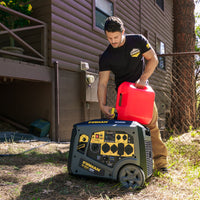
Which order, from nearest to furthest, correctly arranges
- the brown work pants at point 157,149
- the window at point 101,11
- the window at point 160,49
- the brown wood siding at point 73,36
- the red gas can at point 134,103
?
the red gas can at point 134,103
the brown work pants at point 157,149
the brown wood siding at point 73,36
the window at point 101,11
the window at point 160,49

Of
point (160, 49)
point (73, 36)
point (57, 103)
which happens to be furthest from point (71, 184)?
point (160, 49)

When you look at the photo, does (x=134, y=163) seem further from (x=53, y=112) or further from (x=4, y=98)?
(x=4, y=98)

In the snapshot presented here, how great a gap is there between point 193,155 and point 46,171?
240cm

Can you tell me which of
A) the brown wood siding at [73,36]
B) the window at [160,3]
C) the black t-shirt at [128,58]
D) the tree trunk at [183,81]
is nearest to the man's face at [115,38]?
the black t-shirt at [128,58]

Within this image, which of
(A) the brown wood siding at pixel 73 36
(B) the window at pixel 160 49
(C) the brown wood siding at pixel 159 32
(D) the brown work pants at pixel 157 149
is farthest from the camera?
(B) the window at pixel 160 49

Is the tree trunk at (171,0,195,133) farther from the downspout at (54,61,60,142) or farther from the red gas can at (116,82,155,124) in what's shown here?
the red gas can at (116,82,155,124)

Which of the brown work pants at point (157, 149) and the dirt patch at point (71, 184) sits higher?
the brown work pants at point (157, 149)

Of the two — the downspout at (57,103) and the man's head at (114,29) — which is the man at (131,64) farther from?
the downspout at (57,103)

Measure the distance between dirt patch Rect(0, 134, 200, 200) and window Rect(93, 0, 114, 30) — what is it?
530 cm

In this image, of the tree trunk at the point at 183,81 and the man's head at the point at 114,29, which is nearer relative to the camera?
the man's head at the point at 114,29

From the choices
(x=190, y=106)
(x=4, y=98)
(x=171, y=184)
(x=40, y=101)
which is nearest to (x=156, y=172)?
(x=171, y=184)

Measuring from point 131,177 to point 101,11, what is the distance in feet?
Answer: 21.3

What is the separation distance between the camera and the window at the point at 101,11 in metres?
7.38

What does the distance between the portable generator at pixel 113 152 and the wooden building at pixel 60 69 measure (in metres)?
2.98
